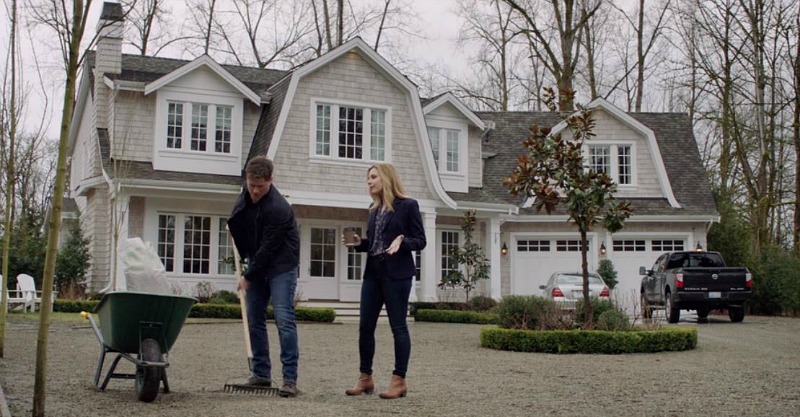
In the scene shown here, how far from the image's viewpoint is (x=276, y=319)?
713cm

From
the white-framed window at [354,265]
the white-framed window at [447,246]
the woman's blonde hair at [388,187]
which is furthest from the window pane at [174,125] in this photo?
the woman's blonde hair at [388,187]

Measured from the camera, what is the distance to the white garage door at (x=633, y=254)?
26641mm

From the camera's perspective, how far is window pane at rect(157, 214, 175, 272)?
21500 millimetres

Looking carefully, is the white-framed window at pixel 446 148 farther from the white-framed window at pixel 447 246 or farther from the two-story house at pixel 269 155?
the white-framed window at pixel 447 246

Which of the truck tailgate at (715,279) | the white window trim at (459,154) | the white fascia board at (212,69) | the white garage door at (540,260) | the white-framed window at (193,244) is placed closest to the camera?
the truck tailgate at (715,279)

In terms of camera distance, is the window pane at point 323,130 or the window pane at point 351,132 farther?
the window pane at point 351,132

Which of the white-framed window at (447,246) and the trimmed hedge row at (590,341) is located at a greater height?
the white-framed window at (447,246)

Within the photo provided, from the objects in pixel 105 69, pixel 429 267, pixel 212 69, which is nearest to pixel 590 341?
pixel 429 267

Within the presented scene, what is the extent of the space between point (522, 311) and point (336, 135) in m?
9.39

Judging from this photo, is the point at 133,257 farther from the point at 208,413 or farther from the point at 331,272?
the point at 331,272

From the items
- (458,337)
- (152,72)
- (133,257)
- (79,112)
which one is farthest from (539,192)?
(79,112)

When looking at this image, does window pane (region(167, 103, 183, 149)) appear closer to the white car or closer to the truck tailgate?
the white car

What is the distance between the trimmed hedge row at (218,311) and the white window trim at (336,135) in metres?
4.07

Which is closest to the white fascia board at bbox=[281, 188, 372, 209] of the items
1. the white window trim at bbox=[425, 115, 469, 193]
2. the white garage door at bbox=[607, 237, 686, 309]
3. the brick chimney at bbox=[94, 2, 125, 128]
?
the white window trim at bbox=[425, 115, 469, 193]
